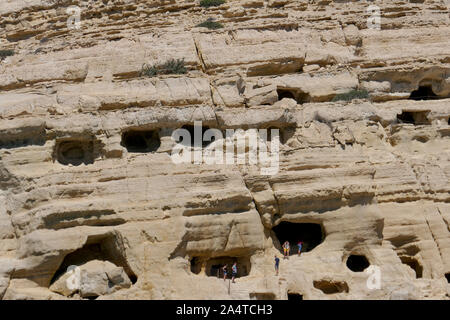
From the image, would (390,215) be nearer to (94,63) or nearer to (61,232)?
(61,232)

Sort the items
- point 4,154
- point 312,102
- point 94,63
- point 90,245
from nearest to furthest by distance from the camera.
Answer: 1. point 90,245
2. point 4,154
3. point 312,102
4. point 94,63

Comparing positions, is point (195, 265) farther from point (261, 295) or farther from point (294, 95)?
point (294, 95)

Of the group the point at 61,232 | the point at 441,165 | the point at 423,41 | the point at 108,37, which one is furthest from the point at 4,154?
the point at 423,41

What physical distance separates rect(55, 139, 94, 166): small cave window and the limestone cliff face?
39mm

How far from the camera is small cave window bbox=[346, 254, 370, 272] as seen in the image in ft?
45.4

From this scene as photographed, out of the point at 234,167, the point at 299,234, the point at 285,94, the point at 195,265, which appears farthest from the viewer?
the point at 285,94

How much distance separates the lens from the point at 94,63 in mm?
17719

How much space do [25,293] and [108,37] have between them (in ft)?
34.4

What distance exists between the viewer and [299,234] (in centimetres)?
1432

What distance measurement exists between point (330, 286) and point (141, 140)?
669 cm

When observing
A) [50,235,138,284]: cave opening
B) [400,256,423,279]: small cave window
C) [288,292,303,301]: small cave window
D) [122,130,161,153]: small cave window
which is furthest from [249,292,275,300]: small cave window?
[122,130,161,153]: small cave window

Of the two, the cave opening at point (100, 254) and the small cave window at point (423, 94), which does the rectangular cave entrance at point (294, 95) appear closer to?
the small cave window at point (423, 94)

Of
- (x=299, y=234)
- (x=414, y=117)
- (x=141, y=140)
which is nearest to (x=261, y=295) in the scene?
(x=299, y=234)

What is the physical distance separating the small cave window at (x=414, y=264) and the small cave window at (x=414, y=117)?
14.8ft
